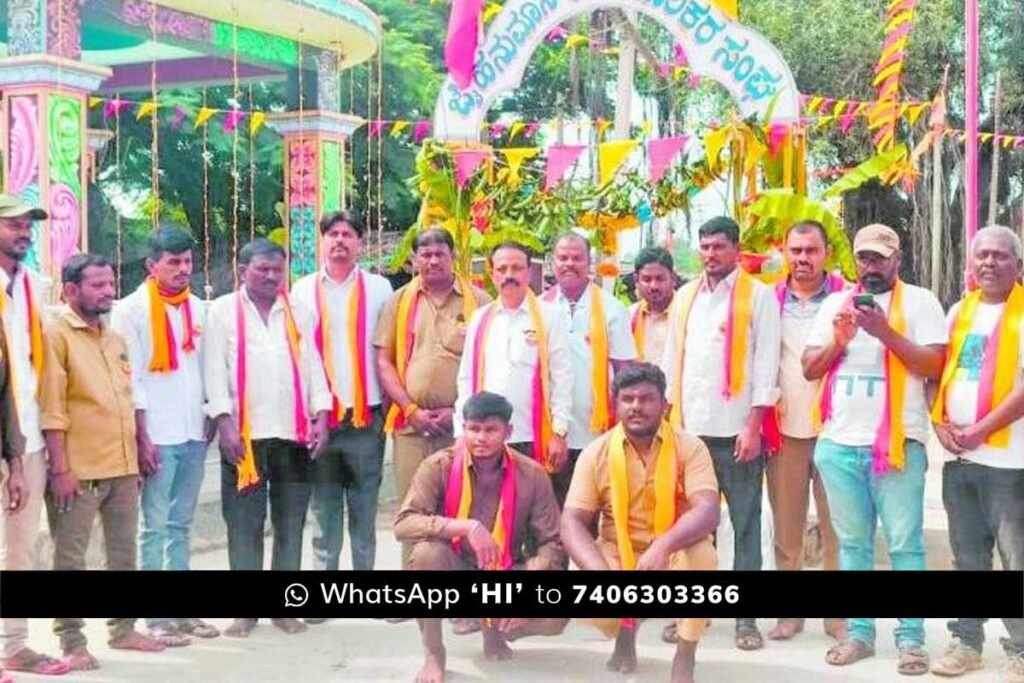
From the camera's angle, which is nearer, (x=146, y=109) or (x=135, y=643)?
(x=135, y=643)

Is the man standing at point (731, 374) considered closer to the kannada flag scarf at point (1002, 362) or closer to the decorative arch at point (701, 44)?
the kannada flag scarf at point (1002, 362)

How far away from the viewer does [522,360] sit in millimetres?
2783

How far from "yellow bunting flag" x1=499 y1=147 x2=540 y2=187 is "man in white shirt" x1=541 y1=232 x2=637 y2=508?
2.21ft

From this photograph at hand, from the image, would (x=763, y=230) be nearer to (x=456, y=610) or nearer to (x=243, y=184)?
(x=456, y=610)

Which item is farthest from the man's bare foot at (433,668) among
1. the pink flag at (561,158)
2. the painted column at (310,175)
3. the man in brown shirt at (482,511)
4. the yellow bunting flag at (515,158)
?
the painted column at (310,175)

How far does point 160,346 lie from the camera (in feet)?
9.11

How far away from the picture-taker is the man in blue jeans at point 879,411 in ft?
8.36

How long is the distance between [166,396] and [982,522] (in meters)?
1.89

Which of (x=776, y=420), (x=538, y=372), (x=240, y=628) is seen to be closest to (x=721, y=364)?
(x=776, y=420)

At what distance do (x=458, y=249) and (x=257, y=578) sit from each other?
1.20 metres

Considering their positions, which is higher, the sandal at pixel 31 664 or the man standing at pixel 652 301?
the man standing at pixel 652 301

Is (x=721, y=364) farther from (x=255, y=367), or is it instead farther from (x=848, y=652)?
(x=255, y=367)

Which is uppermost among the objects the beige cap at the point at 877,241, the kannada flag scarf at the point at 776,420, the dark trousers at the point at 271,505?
the beige cap at the point at 877,241

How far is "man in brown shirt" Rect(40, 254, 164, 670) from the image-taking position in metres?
2.60
